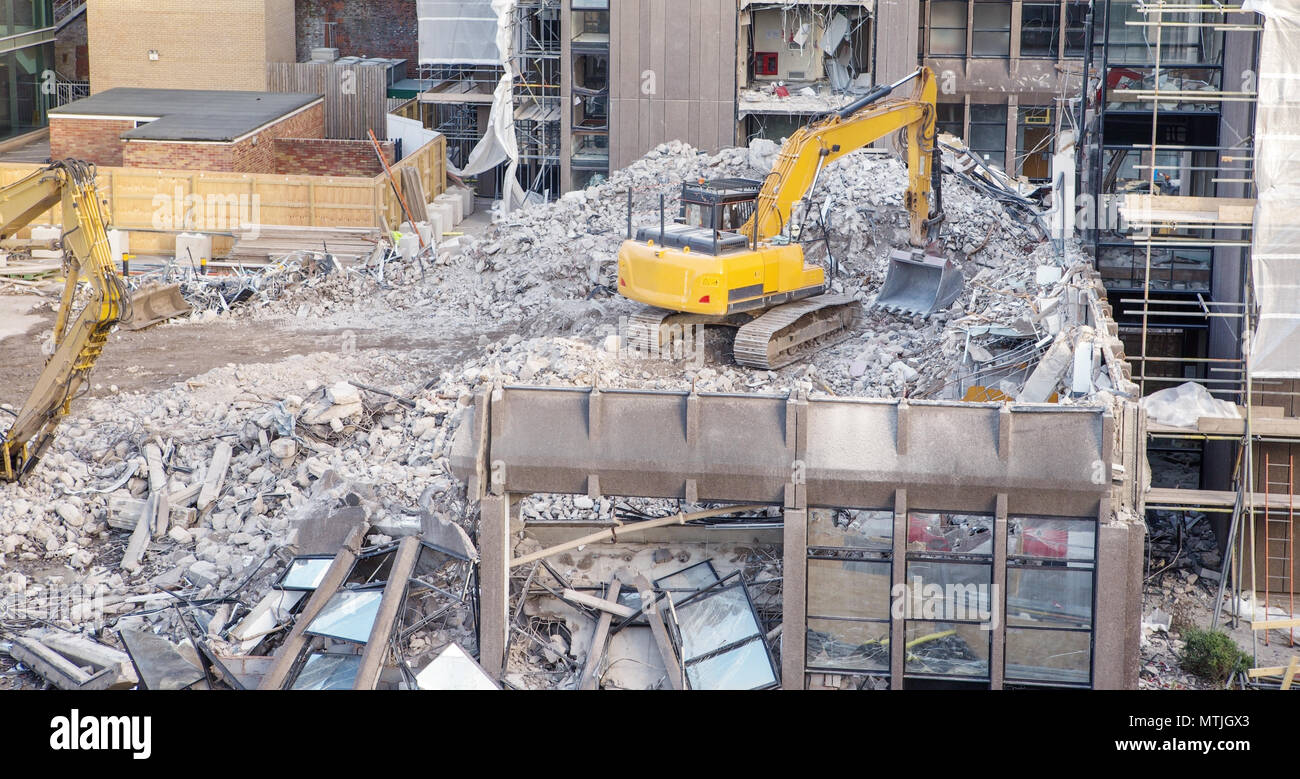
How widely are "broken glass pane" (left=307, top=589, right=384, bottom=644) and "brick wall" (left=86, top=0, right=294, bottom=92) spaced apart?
27873 mm

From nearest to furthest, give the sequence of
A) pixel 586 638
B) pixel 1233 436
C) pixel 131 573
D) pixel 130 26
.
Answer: pixel 586 638, pixel 1233 436, pixel 131 573, pixel 130 26

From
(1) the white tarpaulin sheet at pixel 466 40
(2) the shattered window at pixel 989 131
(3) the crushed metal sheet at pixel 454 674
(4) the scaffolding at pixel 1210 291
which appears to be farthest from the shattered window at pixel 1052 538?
(2) the shattered window at pixel 989 131

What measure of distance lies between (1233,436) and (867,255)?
33.3 feet

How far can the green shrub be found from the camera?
14.0 meters

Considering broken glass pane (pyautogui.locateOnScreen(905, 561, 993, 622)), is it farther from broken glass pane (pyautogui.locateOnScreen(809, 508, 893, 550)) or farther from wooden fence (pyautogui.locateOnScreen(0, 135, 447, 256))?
wooden fence (pyautogui.locateOnScreen(0, 135, 447, 256))

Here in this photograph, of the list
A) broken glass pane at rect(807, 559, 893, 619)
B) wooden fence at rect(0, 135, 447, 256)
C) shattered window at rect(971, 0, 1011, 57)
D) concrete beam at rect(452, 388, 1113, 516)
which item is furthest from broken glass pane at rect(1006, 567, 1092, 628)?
shattered window at rect(971, 0, 1011, 57)

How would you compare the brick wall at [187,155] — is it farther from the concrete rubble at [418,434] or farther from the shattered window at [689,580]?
the shattered window at [689,580]

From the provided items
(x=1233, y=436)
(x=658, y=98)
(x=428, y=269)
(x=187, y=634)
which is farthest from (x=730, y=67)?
(x=187, y=634)

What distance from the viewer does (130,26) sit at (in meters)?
38.6

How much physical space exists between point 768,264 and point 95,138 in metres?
18.9

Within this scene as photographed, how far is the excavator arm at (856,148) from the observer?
21.5 meters

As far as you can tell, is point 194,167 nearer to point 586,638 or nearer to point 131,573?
point 131,573

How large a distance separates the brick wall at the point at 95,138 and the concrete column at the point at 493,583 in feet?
75.3
